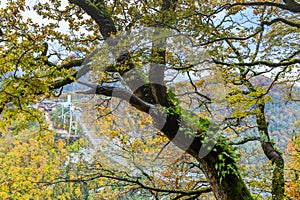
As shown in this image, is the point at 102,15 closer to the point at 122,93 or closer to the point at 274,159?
the point at 122,93

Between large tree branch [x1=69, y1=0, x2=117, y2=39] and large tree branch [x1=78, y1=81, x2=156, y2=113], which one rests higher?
large tree branch [x1=69, y1=0, x2=117, y2=39]

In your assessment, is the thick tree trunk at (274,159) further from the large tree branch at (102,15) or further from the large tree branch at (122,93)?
the large tree branch at (102,15)

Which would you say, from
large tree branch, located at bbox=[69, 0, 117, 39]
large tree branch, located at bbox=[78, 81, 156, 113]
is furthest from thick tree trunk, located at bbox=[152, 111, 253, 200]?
large tree branch, located at bbox=[69, 0, 117, 39]

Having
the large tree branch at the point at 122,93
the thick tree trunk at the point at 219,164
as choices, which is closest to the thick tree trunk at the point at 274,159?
the thick tree trunk at the point at 219,164

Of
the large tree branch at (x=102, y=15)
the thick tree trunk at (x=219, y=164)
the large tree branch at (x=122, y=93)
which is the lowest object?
the thick tree trunk at (x=219, y=164)

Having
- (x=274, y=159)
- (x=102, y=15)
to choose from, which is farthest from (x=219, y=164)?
(x=102, y=15)

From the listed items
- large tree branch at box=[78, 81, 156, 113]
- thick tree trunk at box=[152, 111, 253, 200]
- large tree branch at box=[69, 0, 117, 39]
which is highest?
large tree branch at box=[69, 0, 117, 39]

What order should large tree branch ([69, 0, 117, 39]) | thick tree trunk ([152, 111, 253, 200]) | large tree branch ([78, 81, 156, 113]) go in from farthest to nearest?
large tree branch ([69, 0, 117, 39]) < large tree branch ([78, 81, 156, 113]) < thick tree trunk ([152, 111, 253, 200])

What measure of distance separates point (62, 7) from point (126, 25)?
1.03 m

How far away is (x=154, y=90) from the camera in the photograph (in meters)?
2.69

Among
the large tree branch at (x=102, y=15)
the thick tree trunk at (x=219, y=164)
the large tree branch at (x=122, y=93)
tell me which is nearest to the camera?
the thick tree trunk at (x=219, y=164)

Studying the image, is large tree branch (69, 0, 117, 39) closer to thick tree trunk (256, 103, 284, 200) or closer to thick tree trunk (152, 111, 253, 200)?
thick tree trunk (152, 111, 253, 200)

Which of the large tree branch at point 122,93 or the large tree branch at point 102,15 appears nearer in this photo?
the large tree branch at point 122,93

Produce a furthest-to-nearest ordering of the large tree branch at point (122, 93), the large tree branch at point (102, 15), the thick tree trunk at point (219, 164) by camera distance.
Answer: the large tree branch at point (102, 15) < the large tree branch at point (122, 93) < the thick tree trunk at point (219, 164)
